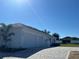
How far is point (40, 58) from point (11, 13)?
9143mm

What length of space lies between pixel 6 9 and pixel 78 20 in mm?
13676

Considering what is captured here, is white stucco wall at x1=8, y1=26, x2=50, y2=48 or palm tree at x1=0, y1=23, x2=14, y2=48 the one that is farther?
white stucco wall at x1=8, y1=26, x2=50, y2=48

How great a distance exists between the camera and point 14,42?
21391mm

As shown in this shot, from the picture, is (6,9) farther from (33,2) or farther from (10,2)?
(33,2)

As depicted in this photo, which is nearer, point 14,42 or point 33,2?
point 33,2

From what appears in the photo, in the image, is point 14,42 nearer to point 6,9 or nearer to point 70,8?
point 6,9

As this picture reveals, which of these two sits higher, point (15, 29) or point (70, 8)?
point (70, 8)

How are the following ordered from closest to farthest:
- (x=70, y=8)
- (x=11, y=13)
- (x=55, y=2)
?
(x=55, y=2)
(x=11, y=13)
(x=70, y=8)

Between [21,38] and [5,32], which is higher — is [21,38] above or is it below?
below

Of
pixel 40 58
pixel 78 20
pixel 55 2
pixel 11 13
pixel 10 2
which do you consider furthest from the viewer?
pixel 78 20

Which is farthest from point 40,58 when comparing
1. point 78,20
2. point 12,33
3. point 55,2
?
point 78,20

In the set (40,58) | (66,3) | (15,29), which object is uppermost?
(66,3)

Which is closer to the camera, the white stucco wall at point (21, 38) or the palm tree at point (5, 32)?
the palm tree at point (5, 32)

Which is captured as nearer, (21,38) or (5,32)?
(5,32)
